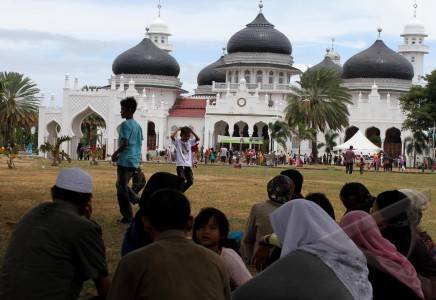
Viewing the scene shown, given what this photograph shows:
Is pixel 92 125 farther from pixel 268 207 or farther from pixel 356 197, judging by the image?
pixel 356 197

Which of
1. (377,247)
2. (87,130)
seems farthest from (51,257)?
(87,130)

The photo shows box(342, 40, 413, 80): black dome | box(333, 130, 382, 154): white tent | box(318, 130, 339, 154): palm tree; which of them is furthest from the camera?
box(342, 40, 413, 80): black dome

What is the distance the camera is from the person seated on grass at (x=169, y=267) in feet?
12.4

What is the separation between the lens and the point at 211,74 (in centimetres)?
8344

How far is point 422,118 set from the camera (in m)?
54.4

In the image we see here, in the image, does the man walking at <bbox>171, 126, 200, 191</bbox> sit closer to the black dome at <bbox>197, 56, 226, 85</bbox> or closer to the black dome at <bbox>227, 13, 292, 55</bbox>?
the black dome at <bbox>227, 13, 292, 55</bbox>

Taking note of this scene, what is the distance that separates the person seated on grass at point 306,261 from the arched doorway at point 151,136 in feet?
225

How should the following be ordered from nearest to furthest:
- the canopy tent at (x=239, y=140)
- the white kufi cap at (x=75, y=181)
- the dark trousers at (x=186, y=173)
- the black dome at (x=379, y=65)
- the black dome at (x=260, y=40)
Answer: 1. the white kufi cap at (x=75, y=181)
2. the dark trousers at (x=186, y=173)
3. the canopy tent at (x=239, y=140)
4. the black dome at (x=260, y=40)
5. the black dome at (x=379, y=65)

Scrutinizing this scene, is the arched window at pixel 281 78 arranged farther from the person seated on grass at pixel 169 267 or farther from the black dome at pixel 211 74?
the person seated on grass at pixel 169 267

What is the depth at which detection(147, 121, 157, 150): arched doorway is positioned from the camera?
72.6 meters

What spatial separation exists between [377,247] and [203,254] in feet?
4.70

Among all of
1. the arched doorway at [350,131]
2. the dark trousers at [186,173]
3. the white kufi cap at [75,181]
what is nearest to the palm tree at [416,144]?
the arched doorway at [350,131]

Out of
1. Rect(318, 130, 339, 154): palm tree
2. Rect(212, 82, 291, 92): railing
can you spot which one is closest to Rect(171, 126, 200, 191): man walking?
Rect(318, 130, 339, 154): palm tree

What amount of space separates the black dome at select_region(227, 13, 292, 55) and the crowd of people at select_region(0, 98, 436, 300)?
6873 centimetres
